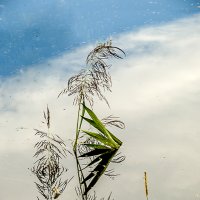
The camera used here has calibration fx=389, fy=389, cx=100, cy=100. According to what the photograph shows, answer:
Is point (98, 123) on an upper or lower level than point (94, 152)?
upper

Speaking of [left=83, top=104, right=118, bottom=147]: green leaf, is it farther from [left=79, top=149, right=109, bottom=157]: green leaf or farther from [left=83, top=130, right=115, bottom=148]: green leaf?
[left=79, top=149, right=109, bottom=157]: green leaf

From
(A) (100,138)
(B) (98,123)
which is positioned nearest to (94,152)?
(A) (100,138)

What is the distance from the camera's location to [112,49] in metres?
3.83

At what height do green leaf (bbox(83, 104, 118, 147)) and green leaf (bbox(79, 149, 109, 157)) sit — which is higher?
green leaf (bbox(83, 104, 118, 147))

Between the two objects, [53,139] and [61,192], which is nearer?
[61,192]

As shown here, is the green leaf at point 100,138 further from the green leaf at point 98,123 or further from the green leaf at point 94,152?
the green leaf at point 94,152

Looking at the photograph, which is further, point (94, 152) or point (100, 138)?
point (94, 152)

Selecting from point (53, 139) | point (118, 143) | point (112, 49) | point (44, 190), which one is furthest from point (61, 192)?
point (112, 49)

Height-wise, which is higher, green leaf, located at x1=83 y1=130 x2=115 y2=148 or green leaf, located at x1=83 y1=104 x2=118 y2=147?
green leaf, located at x1=83 y1=104 x2=118 y2=147

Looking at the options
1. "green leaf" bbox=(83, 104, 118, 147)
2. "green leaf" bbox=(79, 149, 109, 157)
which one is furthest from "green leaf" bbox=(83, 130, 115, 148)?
"green leaf" bbox=(79, 149, 109, 157)

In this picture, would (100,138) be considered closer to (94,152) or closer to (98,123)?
(98,123)

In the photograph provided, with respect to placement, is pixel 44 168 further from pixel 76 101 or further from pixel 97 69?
pixel 97 69

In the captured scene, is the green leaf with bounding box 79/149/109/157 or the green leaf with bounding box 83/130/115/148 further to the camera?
the green leaf with bounding box 79/149/109/157

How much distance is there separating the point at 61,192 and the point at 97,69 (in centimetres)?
133
